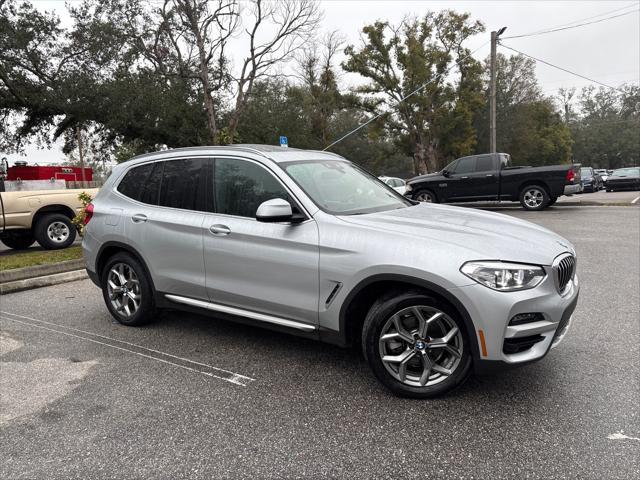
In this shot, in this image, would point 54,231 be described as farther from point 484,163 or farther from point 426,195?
point 484,163

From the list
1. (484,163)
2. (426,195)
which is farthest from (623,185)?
(426,195)

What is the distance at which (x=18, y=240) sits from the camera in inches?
389

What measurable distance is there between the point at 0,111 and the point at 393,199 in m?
26.0

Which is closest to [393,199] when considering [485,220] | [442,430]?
[485,220]

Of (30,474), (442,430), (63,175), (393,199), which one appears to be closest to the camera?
(30,474)

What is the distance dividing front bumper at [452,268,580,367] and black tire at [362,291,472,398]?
0.50 ft

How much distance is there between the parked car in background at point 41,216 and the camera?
8797 millimetres

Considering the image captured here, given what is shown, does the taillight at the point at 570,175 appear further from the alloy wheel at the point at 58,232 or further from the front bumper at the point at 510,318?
the alloy wheel at the point at 58,232

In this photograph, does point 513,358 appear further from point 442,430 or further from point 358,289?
point 358,289

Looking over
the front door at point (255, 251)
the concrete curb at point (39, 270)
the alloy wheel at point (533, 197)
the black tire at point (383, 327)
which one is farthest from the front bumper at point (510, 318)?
the alloy wheel at point (533, 197)

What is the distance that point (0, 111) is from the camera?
2372 centimetres

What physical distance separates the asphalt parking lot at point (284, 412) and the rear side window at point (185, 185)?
4.09ft

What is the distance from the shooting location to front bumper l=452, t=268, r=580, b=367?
2791 millimetres

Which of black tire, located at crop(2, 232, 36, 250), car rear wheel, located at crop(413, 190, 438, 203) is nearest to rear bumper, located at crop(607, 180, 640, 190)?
car rear wheel, located at crop(413, 190, 438, 203)
